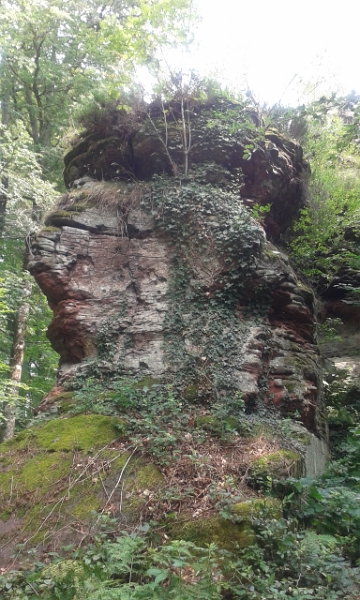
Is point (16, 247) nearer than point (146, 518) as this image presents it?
No

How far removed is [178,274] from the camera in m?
7.89

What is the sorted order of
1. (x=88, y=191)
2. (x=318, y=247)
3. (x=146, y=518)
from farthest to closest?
1. (x=318, y=247)
2. (x=88, y=191)
3. (x=146, y=518)

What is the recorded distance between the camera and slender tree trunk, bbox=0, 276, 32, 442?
36.4 feet

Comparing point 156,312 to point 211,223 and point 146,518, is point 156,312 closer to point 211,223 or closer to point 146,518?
point 211,223

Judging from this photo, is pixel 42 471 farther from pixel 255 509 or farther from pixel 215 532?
pixel 255 509

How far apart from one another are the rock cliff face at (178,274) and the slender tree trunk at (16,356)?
4.01 m

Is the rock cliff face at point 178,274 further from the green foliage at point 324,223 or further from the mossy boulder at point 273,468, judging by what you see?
the green foliage at point 324,223

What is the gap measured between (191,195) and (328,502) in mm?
5778

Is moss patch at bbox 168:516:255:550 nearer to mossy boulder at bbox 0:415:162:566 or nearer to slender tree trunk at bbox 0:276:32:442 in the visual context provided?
mossy boulder at bbox 0:415:162:566

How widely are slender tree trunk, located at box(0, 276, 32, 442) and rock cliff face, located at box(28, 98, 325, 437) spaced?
4.01 metres

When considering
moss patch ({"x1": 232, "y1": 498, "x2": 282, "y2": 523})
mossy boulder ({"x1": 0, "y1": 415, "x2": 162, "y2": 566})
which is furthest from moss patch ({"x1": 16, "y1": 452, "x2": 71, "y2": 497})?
moss patch ({"x1": 232, "y1": 498, "x2": 282, "y2": 523})

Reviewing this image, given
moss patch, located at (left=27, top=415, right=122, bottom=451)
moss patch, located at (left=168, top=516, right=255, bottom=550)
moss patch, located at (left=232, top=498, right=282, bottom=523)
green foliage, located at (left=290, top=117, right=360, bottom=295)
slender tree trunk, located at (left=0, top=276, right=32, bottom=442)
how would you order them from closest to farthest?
moss patch, located at (left=168, top=516, right=255, bottom=550)
moss patch, located at (left=232, top=498, right=282, bottom=523)
moss patch, located at (left=27, top=415, right=122, bottom=451)
green foliage, located at (left=290, top=117, right=360, bottom=295)
slender tree trunk, located at (left=0, top=276, right=32, bottom=442)

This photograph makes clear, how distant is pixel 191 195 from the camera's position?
851 cm

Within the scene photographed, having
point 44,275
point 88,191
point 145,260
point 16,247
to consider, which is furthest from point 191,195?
point 16,247
